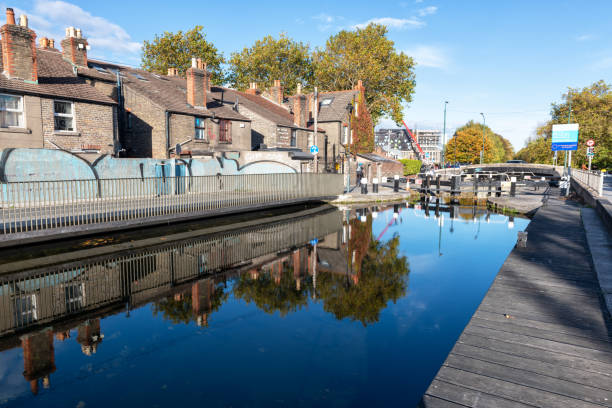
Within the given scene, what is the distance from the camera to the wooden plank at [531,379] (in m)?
3.75

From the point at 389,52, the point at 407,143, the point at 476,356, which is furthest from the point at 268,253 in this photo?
the point at 407,143

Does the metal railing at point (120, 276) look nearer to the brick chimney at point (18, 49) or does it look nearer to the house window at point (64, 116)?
the house window at point (64, 116)

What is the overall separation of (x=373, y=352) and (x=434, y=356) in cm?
85

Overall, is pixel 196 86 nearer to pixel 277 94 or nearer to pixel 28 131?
pixel 28 131

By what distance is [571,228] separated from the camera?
13094 mm

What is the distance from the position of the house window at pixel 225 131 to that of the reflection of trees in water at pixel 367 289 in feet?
64.7

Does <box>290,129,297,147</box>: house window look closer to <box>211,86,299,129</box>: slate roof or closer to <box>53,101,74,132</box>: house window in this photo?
<box>211,86,299,129</box>: slate roof

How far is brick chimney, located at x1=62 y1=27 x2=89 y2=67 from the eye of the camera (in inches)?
872

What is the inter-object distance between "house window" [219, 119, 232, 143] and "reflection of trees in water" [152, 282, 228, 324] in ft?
70.2

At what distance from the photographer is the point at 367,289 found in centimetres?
831

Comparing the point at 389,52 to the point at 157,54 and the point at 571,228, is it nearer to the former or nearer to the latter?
the point at 157,54

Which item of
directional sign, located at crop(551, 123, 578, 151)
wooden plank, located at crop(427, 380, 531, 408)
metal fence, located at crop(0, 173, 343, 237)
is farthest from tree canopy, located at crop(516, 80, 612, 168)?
wooden plank, located at crop(427, 380, 531, 408)

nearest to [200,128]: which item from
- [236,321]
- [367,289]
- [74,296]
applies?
[74,296]

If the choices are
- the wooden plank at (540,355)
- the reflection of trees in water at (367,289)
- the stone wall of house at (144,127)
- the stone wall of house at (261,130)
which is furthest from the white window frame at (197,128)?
the wooden plank at (540,355)
